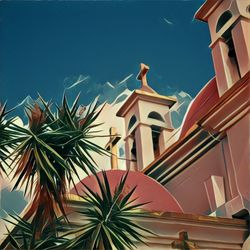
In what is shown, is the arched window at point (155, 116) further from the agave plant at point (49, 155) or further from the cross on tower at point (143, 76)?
the agave plant at point (49, 155)

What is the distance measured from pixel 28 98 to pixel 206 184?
95.3 inches

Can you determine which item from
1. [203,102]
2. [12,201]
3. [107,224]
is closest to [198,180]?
[203,102]

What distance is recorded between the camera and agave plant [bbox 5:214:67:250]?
5.31 meters

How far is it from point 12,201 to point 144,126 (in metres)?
3.41

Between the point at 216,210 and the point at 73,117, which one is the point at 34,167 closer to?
the point at 73,117

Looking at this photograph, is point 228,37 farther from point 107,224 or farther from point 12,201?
point 12,201

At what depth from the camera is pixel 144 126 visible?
351 inches

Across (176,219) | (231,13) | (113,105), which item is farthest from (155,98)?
(176,219)

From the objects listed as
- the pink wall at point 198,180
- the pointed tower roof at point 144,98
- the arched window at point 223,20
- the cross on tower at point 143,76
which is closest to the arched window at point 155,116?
the pointed tower roof at point 144,98

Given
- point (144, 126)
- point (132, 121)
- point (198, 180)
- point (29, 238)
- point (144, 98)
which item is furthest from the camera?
point (132, 121)

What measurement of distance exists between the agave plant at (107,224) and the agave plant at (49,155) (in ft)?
0.93

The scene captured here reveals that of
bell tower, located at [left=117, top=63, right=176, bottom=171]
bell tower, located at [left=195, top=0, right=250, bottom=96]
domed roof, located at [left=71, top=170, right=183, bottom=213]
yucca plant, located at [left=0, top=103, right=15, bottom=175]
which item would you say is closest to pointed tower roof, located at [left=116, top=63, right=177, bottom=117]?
bell tower, located at [left=117, top=63, right=176, bottom=171]

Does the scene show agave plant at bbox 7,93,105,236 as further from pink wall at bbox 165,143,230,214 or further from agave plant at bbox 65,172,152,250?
pink wall at bbox 165,143,230,214

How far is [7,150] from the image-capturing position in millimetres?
5676
